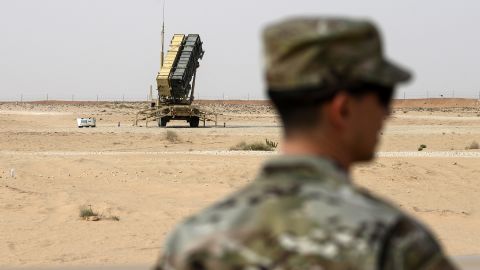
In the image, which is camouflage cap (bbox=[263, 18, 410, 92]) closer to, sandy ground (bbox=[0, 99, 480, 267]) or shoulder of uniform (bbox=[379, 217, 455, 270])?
shoulder of uniform (bbox=[379, 217, 455, 270])

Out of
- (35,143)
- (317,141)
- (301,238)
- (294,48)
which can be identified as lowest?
(35,143)

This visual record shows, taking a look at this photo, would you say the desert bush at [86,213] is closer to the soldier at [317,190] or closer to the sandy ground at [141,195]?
the sandy ground at [141,195]

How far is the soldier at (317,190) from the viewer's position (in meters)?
1.39

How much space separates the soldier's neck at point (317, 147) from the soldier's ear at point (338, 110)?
36 mm

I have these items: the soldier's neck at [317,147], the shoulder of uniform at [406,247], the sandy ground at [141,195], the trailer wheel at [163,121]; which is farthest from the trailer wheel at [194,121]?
the shoulder of uniform at [406,247]

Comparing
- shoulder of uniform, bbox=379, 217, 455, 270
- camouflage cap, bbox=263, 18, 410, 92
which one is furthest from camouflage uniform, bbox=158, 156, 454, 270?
camouflage cap, bbox=263, 18, 410, 92

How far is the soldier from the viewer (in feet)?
4.55

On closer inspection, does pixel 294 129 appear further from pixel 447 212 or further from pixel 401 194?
pixel 401 194

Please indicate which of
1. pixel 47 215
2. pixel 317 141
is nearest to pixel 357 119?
pixel 317 141

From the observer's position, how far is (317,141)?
148 centimetres

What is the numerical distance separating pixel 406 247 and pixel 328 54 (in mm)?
347

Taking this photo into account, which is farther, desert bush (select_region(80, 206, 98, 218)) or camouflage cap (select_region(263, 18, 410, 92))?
desert bush (select_region(80, 206, 98, 218))

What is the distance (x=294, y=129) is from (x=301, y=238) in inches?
7.8

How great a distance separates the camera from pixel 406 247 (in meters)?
1.38
